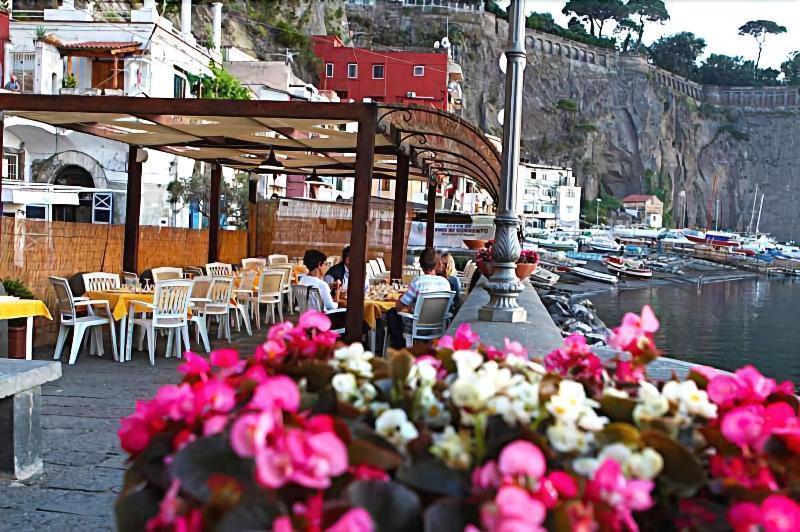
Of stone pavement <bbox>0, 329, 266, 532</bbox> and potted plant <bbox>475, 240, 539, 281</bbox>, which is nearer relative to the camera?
stone pavement <bbox>0, 329, 266, 532</bbox>

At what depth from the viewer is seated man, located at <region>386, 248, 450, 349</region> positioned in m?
8.04

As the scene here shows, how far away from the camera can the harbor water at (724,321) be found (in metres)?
23.6

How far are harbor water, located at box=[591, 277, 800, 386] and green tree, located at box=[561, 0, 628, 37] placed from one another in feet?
232

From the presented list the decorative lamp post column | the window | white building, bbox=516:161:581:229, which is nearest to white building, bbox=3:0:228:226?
the window

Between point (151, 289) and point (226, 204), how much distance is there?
2057 centimetres

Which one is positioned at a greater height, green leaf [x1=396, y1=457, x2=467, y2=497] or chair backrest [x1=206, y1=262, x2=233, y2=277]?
green leaf [x1=396, y1=457, x2=467, y2=497]

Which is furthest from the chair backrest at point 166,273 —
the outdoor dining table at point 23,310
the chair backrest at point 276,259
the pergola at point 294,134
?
the chair backrest at point 276,259

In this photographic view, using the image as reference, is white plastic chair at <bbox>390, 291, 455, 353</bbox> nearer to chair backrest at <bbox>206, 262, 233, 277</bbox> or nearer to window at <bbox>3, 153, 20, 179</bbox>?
chair backrest at <bbox>206, 262, 233, 277</bbox>

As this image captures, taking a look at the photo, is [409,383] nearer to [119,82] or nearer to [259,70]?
[119,82]

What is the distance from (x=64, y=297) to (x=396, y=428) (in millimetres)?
8053

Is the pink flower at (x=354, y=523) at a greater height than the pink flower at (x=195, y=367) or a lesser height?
lesser

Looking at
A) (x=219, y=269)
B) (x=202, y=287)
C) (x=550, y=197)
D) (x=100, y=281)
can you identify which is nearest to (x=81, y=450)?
(x=202, y=287)

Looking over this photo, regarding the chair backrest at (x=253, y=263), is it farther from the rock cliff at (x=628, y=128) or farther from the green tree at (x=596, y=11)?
the green tree at (x=596, y=11)

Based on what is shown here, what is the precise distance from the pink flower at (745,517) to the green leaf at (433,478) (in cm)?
41
